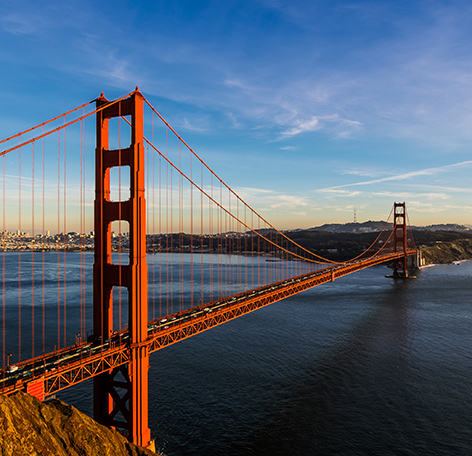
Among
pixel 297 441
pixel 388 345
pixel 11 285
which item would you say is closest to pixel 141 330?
pixel 297 441

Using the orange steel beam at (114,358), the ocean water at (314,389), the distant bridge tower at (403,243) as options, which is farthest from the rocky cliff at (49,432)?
the distant bridge tower at (403,243)

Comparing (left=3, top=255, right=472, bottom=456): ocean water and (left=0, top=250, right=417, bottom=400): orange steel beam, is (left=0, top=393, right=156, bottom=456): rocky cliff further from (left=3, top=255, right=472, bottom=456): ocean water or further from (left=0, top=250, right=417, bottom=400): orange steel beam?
(left=3, top=255, right=472, bottom=456): ocean water

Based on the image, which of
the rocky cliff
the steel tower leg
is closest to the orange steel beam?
the steel tower leg

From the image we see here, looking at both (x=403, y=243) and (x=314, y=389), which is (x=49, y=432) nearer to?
(x=314, y=389)

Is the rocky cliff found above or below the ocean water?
above

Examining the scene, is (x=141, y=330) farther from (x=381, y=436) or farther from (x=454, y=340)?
(x=454, y=340)

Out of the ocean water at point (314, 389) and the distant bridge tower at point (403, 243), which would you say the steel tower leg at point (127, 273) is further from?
the distant bridge tower at point (403, 243)
